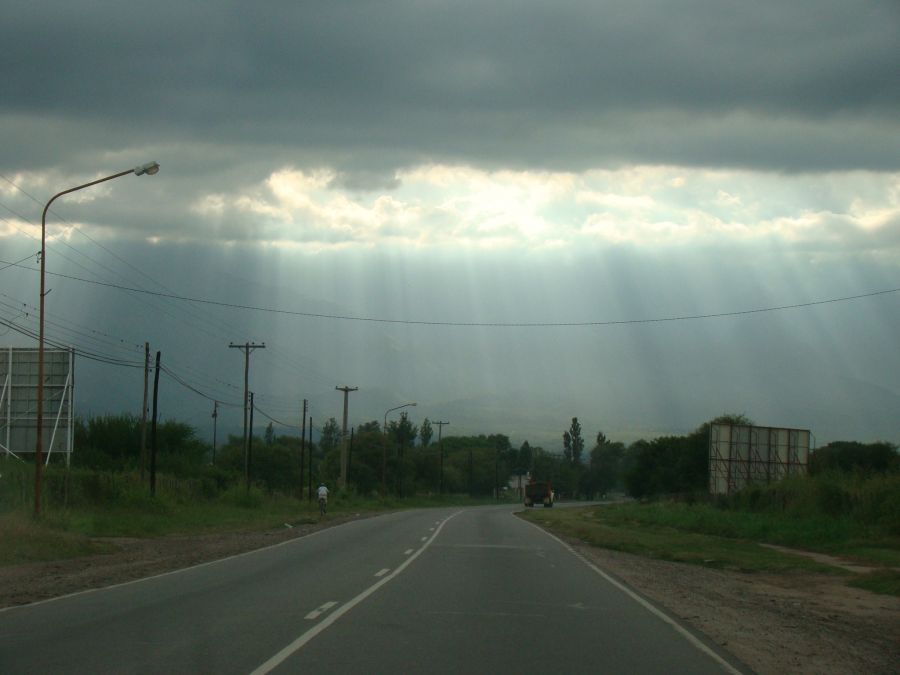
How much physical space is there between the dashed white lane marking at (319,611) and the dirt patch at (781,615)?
5.21 metres

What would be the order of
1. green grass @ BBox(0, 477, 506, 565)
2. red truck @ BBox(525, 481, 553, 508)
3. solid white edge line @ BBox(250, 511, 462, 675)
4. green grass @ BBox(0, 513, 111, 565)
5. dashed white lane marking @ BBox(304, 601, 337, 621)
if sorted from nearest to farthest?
solid white edge line @ BBox(250, 511, 462, 675) → dashed white lane marking @ BBox(304, 601, 337, 621) → green grass @ BBox(0, 513, 111, 565) → green grass @ BBox(0, 477, 506, 565) → red truck @ BBox(525, 481, 553, 508)

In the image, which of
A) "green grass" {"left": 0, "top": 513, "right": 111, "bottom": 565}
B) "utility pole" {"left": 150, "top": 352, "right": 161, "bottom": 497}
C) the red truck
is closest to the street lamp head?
"green grass" {"left": 0, "top": 513, "right": 111, "bottom": 565}

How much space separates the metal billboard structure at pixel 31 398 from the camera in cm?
4781

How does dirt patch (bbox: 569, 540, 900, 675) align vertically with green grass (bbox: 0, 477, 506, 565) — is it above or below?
above

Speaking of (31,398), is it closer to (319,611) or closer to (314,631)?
(319,611)

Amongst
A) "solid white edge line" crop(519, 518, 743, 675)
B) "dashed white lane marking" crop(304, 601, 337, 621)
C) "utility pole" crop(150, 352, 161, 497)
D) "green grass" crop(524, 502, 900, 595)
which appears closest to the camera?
"solid white edge line" crop(519, 518, 743, 675)

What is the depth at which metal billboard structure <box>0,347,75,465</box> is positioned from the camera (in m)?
47.8

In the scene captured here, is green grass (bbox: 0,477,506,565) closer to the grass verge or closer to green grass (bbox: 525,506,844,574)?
the grass verge

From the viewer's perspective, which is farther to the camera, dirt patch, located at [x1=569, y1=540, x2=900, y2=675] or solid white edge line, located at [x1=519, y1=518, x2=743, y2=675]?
dirt patch, located at [x1=569, y1=540, x2=900, y2=675]

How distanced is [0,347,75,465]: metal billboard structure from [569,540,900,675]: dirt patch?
31252 mm

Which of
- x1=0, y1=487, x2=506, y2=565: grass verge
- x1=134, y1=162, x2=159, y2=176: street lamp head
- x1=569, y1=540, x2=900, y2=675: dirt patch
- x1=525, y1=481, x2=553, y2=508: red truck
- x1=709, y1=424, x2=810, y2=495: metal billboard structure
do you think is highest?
x1=134, y1=162, x2=159, y2=176: street lamp head

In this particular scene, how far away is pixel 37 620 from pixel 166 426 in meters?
62.4

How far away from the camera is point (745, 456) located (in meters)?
55.5

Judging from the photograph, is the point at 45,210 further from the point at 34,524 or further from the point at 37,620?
the point at 37,620
